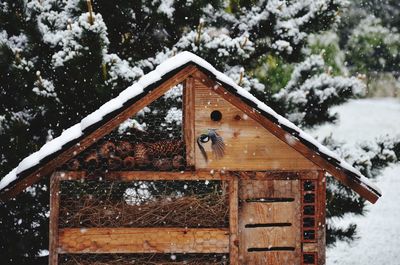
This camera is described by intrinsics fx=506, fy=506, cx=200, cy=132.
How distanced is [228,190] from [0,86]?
4.52 metres

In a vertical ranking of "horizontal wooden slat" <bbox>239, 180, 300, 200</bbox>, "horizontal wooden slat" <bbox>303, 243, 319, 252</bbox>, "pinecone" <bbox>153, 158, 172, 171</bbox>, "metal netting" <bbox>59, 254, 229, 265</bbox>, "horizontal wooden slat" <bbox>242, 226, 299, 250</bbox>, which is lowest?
"metal netting" <bbox>59, 254, 229, 265</bbox>

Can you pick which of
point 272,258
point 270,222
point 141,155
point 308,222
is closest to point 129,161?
point 141,155

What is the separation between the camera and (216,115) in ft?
17.3

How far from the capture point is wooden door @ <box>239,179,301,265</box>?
5.38m

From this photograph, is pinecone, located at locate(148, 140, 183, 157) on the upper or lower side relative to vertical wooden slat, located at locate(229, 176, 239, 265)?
upper

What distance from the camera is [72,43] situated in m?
7.29

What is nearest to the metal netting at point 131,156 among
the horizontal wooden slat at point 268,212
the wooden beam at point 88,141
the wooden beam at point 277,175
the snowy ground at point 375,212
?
the wooden beam at point 88,141

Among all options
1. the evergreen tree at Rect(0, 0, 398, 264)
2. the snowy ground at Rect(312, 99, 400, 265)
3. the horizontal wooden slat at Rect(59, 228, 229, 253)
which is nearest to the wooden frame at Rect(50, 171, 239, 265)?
the horizontal wooden slat at Rect(59, 228, 229, 253)

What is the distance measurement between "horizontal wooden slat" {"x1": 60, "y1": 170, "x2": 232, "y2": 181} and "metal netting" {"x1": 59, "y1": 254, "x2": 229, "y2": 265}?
86cm

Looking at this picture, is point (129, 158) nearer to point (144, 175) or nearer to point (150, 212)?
point (144, 175)

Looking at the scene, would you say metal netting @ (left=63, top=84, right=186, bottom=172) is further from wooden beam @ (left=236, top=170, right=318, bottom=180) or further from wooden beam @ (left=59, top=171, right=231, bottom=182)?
wooden beam @ (left=236, top=170, right=318, bottom=180)

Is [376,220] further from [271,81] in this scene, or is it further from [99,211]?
[99,211]

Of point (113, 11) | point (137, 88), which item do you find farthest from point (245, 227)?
point (113, 11)

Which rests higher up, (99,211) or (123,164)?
(123,164)
